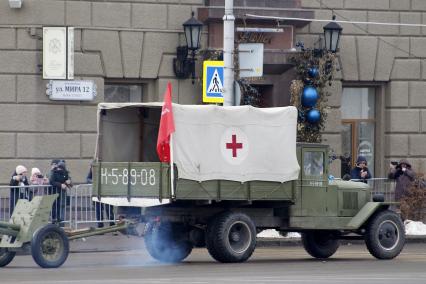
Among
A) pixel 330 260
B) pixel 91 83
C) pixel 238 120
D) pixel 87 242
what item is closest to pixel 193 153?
pixel 238 120

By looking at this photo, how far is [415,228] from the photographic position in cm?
2811

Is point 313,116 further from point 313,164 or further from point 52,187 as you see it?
point 313,164

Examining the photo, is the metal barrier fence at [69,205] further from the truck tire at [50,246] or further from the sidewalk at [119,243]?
the truck tire at [50,246]

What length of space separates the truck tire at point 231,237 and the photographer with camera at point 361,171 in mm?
8689

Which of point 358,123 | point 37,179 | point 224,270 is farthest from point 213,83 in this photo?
point 358,123

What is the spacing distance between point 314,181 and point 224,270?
3.43 meters

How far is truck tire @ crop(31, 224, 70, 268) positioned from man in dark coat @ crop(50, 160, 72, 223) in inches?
242

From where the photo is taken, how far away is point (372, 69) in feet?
103

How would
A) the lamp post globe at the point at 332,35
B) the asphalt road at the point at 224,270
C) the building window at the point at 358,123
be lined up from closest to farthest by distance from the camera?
the asphalt road at the point at 224,270
the lamp post globe at the point at 332,35
the building window at the point at 358,123

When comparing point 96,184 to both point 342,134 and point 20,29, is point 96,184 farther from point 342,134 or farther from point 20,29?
point 342,134

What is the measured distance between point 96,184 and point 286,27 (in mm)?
9904

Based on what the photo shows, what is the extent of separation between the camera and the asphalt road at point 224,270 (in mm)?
17297

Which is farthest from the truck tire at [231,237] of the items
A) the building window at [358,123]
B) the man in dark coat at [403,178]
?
the building window at [358,123]

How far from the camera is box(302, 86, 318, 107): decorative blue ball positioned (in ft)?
98.4
